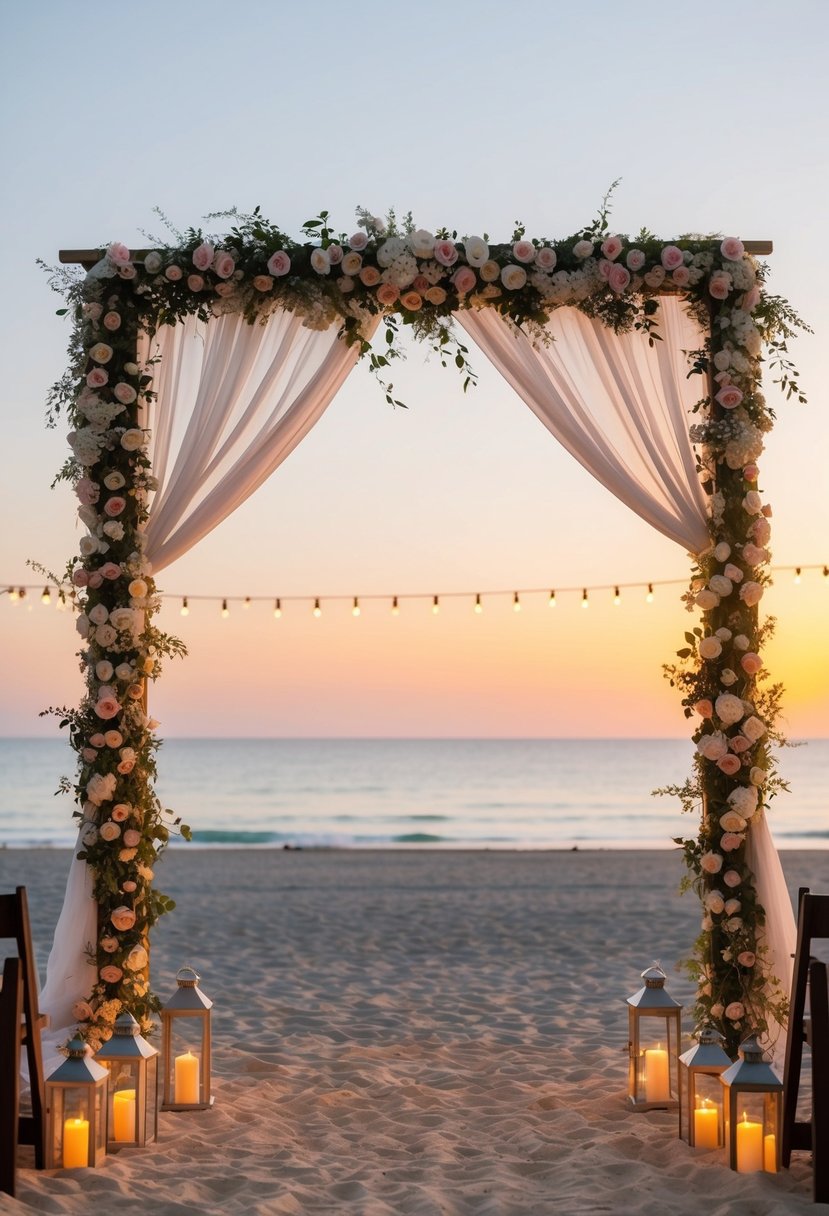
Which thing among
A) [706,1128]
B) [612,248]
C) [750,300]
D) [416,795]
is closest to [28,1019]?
[706,1128]

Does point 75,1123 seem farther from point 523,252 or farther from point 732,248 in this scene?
point 732,248

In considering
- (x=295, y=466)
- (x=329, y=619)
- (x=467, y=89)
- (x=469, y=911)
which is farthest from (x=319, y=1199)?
(x=329, y=619)

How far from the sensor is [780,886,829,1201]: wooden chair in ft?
10.4

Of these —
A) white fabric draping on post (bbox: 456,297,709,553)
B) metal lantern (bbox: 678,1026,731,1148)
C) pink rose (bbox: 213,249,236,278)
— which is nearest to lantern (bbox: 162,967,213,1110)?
metal lantern (bbox: 678,1026,731,1148)

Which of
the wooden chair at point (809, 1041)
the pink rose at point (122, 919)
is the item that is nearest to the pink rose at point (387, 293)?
the pink rose at point (122, 919)

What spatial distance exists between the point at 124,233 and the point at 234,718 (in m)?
24.8

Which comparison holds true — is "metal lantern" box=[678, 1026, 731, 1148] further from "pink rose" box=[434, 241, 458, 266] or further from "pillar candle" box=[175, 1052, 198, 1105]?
"pink rose" box=[434, 241, 458, 266]

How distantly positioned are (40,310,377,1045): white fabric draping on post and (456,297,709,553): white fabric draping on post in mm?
658

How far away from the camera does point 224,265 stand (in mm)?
4430

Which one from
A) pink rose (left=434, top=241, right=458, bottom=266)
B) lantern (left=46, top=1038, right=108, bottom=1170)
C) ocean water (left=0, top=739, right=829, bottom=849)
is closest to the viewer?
lantern (left=46, top=1038, right=108, bottom=1170)

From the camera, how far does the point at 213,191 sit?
6.17m

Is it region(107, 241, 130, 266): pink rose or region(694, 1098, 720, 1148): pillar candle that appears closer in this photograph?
region(694, 1098, 720, 1148): pillar candle

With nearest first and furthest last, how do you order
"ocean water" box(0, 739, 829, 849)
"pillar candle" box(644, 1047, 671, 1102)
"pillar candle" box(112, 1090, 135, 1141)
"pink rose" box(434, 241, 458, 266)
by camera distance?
"pillar candle" box(112, 1090, 135, 1141)
"pillar candle" box(644, 1047, 671, 1102)
"pink rose" box(434, 241, 458, 266)
"ocean water" box(0, 739, 829, 849)

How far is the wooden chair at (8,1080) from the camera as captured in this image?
10.5ft
